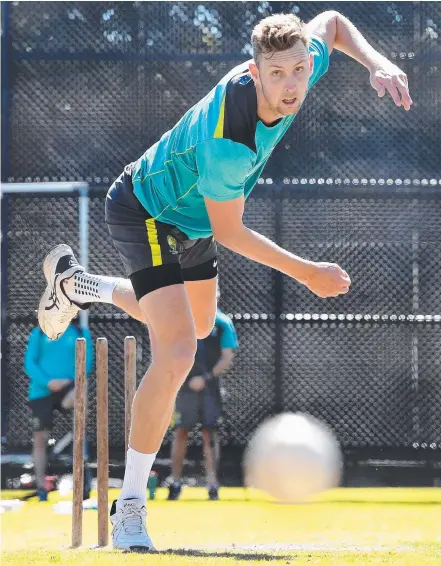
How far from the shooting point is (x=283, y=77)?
407 centimetres

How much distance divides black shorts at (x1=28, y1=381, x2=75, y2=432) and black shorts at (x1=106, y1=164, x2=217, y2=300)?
3399 millimetres

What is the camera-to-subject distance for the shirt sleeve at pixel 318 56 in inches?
181

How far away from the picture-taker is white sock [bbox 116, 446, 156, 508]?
4496 mm

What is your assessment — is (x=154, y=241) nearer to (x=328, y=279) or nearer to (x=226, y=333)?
(x=328, y=279)

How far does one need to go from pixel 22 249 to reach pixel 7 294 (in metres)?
0.34

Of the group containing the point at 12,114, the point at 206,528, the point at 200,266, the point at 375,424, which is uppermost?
the point at 12,114

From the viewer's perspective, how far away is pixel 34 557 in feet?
14.8

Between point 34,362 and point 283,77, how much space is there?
4.40 meters

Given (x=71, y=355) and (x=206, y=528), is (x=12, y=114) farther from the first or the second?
(x=206, y=528)

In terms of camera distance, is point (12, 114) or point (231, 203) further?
point (12, 114)

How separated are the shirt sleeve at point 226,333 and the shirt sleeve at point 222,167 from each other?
3.85 metres

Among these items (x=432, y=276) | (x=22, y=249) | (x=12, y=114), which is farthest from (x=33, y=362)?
(x=432, y=276)

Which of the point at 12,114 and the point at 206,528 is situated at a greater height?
the point at 12,114

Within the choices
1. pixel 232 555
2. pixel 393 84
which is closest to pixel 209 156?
pixel 393 84
